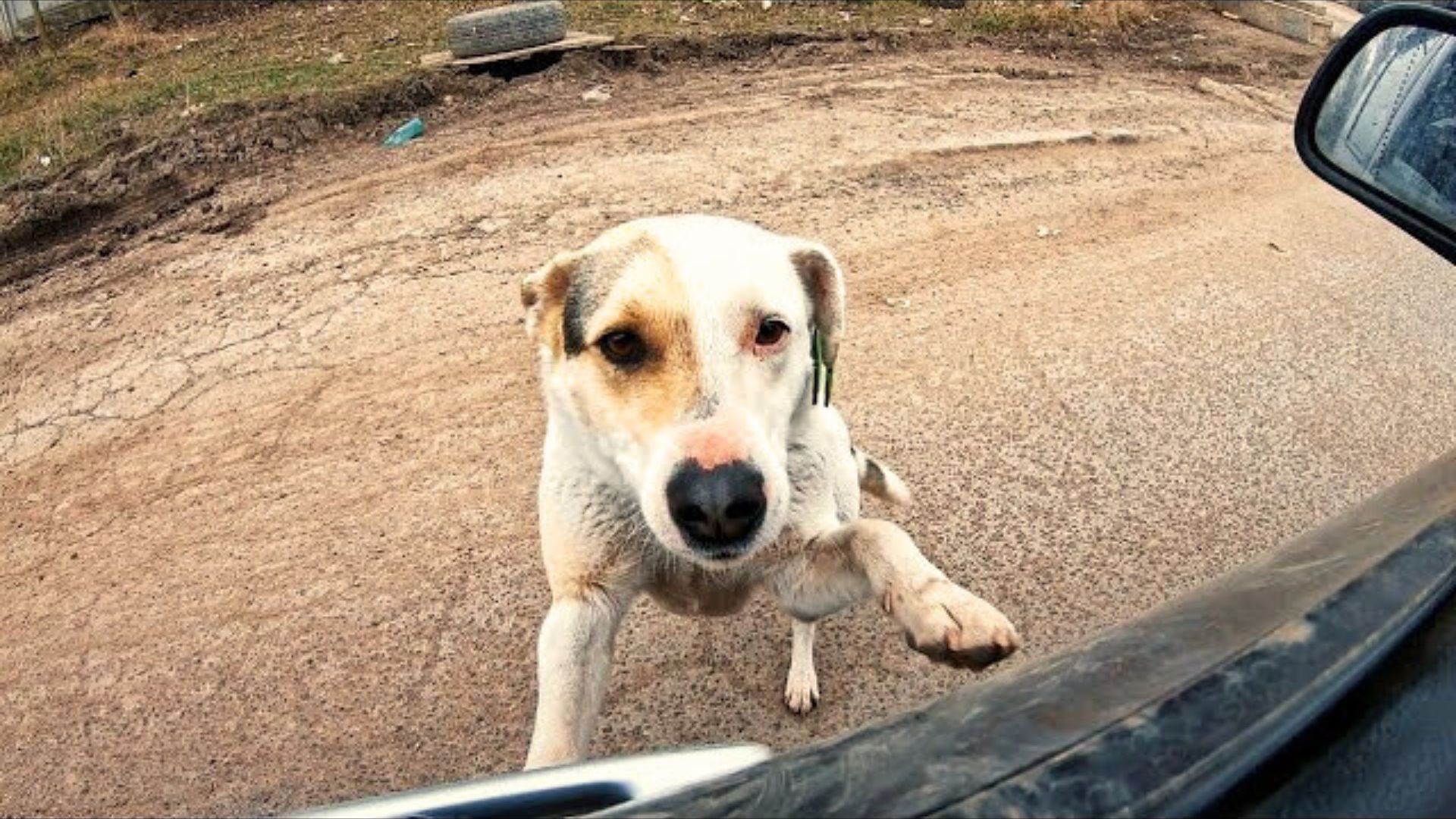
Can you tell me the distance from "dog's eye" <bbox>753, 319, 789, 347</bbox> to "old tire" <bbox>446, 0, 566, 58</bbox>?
7168 mm

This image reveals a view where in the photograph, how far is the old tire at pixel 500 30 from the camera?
30.1ft

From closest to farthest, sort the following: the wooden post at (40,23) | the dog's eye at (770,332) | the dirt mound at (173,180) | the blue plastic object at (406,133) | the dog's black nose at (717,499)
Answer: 1. the dog's black nose at (717,499)
2. the dog's eye at (770,332)
3. the dirt mound at (173,180)
4. the blue plastic object at (406,133)
5. the wooden post at (40,23)

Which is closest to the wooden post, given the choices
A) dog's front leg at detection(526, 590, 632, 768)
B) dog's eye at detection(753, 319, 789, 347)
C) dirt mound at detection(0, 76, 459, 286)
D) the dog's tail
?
dirt mound at detection(0, 76, 459, 286)

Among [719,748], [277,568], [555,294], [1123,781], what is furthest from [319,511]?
[1123,781]

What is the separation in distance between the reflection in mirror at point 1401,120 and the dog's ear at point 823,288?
51.1 inches

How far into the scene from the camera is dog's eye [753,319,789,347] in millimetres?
2820

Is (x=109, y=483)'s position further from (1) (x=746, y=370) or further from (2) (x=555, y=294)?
(1) (x=746, y=370)

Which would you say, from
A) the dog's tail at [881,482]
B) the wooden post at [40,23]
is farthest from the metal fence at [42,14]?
the dog's tail at [881,482]

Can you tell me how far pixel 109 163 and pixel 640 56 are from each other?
157 inches

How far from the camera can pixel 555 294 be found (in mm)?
3180

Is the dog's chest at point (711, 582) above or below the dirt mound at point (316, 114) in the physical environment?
above

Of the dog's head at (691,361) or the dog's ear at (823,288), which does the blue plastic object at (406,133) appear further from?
the dog's ear at (823,288)

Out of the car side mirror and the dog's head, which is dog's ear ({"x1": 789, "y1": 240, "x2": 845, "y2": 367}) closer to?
the dog's head

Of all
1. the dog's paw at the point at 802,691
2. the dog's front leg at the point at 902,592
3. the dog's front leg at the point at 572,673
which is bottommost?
the dog's paw at the point at 802,691
